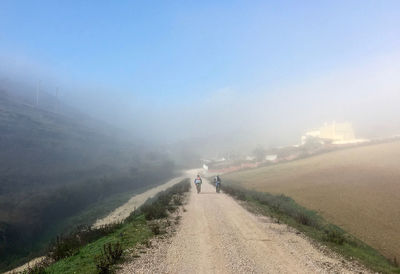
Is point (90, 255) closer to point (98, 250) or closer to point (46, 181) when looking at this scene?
point (98, 250)

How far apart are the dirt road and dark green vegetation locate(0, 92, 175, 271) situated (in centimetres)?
1587

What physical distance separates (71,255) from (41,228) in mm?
28585

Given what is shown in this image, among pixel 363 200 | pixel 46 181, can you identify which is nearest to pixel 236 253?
pixel 363 200

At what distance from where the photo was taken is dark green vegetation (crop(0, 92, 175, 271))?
104ft

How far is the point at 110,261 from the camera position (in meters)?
8.98

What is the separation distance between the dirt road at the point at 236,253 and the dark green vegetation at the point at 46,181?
52.1 feet

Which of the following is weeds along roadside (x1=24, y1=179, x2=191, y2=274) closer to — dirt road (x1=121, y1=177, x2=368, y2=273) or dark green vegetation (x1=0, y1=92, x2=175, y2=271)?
dirt road (x1=121, y1=177, x2=368, y2=273)

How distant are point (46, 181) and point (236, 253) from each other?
60.5 metres

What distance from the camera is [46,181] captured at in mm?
60188

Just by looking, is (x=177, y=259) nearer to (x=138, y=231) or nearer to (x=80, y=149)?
(x=138, y=231)

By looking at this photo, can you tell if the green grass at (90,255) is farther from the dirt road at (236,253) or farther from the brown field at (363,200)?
the brown field at (363,200)

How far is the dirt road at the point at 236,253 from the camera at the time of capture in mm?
8820

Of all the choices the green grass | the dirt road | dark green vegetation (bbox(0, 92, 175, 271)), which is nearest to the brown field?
the dirt road

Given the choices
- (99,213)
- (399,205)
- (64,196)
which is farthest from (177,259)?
(64,196)
